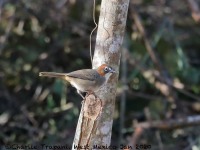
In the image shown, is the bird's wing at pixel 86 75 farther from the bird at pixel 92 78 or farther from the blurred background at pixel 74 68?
the blurred background at pixel 74 68

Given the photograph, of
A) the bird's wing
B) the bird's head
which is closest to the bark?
the bird's head

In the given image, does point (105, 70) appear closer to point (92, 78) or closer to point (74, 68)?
point (92, 78)

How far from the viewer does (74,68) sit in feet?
27.2

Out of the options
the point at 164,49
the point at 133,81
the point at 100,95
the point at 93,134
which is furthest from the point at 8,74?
the point at 93,134

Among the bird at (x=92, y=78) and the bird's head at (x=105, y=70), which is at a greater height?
the bird's head at (x=105, y=70)

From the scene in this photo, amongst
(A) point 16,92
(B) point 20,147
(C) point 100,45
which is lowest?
(B) point 20,147

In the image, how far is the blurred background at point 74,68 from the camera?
25.1 ft

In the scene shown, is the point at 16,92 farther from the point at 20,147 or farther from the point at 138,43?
the point at 138,43

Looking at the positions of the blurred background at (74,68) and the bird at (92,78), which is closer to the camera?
the bird at (92,78)

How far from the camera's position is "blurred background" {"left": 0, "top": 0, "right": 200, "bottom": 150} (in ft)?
25.1

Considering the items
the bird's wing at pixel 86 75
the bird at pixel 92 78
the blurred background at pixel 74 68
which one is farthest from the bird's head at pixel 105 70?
the blurred background at pixel 74 68

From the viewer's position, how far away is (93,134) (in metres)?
3.95

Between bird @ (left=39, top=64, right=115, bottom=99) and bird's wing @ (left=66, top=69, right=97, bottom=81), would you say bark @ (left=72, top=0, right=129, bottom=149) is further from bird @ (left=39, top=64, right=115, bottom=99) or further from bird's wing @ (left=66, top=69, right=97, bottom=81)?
bird's wing @ (left=66, top=69, right=97, bottom=81)

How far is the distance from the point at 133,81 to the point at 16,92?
1743 millimetres
